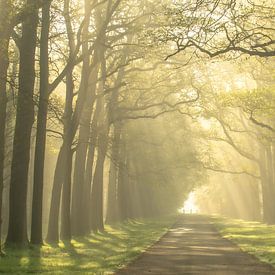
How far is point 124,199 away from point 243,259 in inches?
1256

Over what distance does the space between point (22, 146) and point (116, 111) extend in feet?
59.0

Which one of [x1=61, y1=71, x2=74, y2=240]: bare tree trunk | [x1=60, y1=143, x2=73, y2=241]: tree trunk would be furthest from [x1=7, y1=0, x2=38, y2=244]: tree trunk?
[x1=60, y1=143, x2=73, y2=241]: tree trunk

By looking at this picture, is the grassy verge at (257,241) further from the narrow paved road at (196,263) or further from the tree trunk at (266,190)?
the tree trunk at (266,190)

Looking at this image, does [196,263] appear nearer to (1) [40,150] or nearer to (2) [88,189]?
(1) [40,150]

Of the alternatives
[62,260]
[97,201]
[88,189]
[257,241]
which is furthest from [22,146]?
[97,201]

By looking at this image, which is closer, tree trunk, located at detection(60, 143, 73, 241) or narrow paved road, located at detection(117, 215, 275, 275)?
narrow paved road, located at detection(117, 215, 275, 275)

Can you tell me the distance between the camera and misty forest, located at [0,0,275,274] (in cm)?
1783

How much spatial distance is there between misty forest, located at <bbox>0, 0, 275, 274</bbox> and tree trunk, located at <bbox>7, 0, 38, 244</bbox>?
0.04 m

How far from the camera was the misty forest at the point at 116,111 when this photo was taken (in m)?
17.8

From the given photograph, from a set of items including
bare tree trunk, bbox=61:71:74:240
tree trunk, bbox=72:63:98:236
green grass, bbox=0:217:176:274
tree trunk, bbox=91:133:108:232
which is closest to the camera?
green grass, bbox=0:217:176:274

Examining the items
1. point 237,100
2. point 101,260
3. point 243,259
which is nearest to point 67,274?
point 101,260

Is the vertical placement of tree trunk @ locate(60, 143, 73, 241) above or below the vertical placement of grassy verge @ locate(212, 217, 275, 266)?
above

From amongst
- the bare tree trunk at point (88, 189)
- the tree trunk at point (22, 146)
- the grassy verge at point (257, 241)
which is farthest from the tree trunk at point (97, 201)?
the tree trunk at point (22, 146)

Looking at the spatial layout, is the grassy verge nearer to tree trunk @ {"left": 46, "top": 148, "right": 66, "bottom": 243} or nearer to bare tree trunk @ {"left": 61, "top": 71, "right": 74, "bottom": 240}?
bare tree trunk @ {"left": 61, "top": 71, "right": 74, "bottom": 240}
